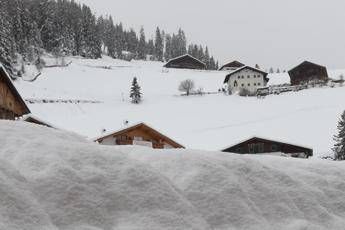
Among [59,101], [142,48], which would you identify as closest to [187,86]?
[59,101]

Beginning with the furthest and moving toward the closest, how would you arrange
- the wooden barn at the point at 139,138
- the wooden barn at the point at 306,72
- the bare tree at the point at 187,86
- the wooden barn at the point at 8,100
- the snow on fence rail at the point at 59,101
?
the wooden barn at the point at 306,72, the bare tree at the point at 187,86, the snow on fence rail at the point at 59,101, the wooden barn at the point at 139,138, the wooden barn at the point at 8,100

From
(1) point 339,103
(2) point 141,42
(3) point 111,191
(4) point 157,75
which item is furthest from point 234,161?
(2) point 141,42

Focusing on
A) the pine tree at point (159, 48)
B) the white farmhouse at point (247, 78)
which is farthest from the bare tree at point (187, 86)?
the pine tree at point (159, 48)

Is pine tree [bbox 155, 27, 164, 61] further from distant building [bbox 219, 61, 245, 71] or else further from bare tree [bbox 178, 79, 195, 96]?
bare tree [bbox 178, 79, 195, 96]

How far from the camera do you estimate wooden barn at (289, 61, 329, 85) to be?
89188mm

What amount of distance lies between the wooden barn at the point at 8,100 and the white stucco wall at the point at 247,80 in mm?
62809

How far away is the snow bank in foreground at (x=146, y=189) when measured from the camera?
4.04 metres

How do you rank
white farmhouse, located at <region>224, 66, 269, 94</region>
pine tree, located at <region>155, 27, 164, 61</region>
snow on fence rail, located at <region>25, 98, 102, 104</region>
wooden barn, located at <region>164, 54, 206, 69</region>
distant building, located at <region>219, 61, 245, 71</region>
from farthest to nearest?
pine tree, located at <region>155, 27, 164, 61</region> < distant building, located at <region>219, 61, 245, 71</region> < wooden barn, located at <region>164, 54, 206, 69</region> < white farmhouse, located at <region>224, 66, 269, 94</region> < snow on fence rail, located at <region>25, 98, 102, 104</region>

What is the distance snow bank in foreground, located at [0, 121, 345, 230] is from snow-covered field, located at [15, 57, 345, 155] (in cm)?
4036

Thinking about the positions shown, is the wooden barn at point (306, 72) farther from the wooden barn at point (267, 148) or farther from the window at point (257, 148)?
the window at point (257, 148)

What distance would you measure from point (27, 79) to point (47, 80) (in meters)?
4.52

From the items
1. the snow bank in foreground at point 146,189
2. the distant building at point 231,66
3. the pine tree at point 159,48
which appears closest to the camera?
the snow bank in foreground at point 146,189

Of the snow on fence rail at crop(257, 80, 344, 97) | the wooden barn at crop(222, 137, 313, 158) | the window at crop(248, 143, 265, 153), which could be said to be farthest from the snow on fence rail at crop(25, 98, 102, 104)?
the window at crop(248, 143, 265, 153)

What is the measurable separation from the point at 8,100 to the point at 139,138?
25.4 ft
